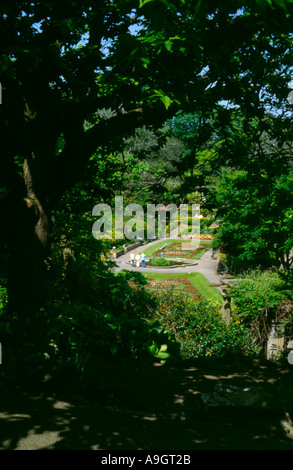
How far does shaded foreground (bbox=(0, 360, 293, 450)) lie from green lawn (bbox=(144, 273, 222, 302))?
647 inches

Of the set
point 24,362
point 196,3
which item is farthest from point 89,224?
point 196,3

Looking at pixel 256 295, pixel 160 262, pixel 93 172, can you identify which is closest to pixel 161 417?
pixel 93 172

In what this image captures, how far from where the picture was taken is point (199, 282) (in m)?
27.5

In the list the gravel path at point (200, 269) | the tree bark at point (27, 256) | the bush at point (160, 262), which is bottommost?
the gravel path at point (200, 269)

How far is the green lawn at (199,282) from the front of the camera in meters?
23.8

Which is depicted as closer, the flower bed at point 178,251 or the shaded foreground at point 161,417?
the shaded foreground at point 161,417

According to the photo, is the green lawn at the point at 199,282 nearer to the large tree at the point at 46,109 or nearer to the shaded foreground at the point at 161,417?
the shaded foreground at the point at 161,417

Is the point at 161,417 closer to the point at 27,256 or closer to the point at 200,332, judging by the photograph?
the point at 27,256

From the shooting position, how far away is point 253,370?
8.20 meters

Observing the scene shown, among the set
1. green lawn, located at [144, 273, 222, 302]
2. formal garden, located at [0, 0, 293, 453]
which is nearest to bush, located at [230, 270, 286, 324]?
green lawn, located at [144, 273, 222, 302]

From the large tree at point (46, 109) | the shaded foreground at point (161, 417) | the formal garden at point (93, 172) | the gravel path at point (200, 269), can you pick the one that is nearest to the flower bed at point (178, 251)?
the gravel path at point (200, 269)

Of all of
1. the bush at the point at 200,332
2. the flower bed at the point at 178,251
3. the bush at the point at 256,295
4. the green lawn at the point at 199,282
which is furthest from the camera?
the flower bed at the point at 178,251

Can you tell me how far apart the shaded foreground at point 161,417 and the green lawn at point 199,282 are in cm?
1645
